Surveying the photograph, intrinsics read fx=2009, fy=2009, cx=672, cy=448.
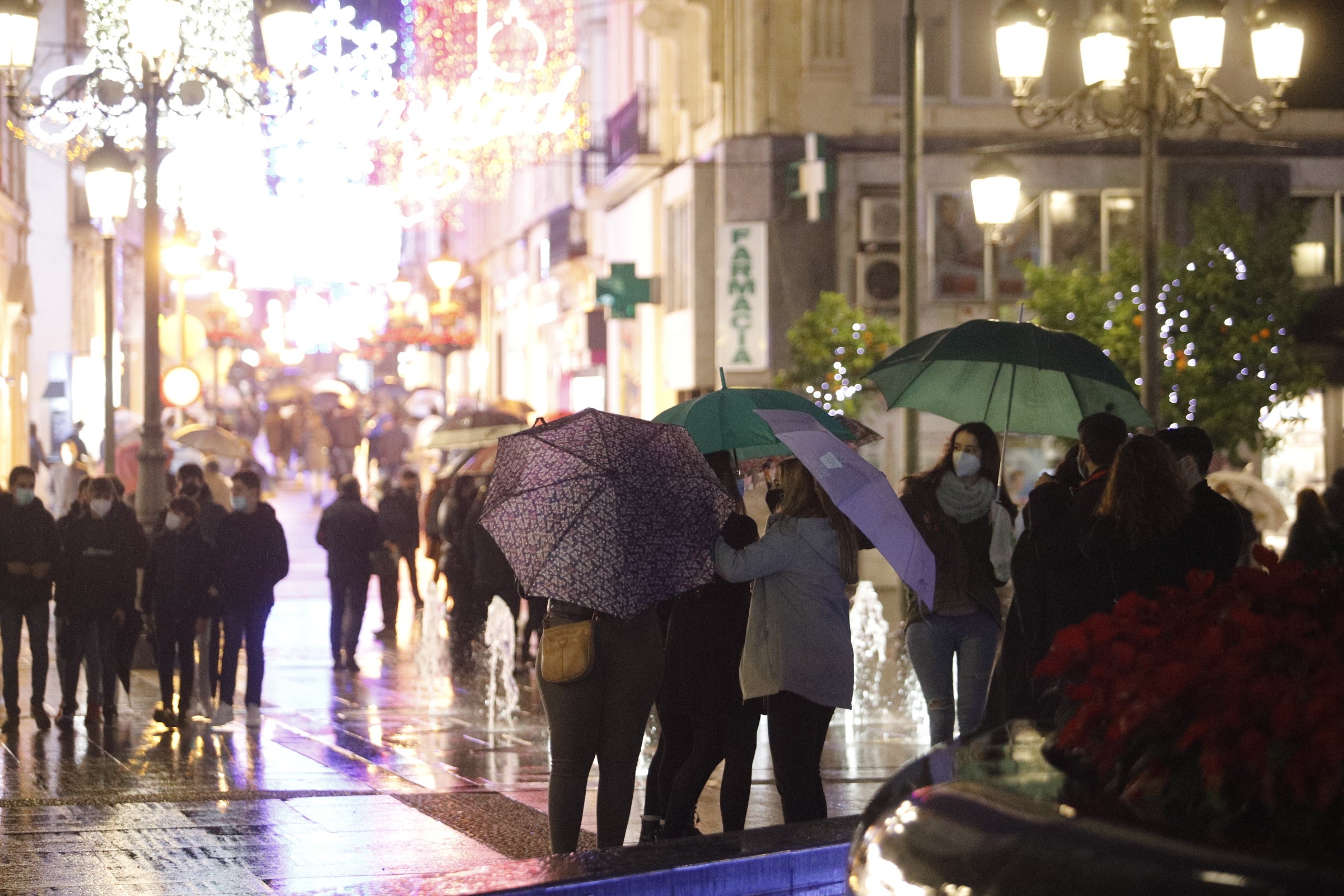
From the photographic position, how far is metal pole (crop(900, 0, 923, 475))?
17.0m

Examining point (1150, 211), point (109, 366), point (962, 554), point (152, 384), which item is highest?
point (1150, 211)

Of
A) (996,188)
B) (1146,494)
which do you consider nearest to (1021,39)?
(996,188)

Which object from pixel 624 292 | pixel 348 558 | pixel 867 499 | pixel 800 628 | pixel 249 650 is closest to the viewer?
pixel 867 499

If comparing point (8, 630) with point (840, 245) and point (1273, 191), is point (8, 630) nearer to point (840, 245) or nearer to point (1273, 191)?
point (840, 245)

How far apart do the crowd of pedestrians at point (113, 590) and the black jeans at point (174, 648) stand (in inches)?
0.4

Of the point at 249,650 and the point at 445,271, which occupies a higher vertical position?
the point at 445,271

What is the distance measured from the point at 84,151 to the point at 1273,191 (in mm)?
16537

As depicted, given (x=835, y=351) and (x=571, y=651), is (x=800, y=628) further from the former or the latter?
(x=835, y=351)

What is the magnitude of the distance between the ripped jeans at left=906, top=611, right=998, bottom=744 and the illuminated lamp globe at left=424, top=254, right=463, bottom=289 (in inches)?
1215

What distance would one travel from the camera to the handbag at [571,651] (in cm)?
740

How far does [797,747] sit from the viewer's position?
25.5 ft

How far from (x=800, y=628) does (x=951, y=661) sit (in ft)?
6.15

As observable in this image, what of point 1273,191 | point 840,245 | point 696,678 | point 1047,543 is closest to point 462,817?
point 696,678

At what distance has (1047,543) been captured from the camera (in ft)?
27.1
